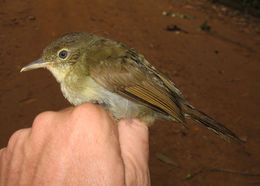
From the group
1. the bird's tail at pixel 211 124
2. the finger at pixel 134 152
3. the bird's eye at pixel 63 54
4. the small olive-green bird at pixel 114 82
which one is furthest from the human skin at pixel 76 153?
the bird's eye at pixel 63 54

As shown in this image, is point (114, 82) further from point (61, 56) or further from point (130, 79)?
point (61, 56)

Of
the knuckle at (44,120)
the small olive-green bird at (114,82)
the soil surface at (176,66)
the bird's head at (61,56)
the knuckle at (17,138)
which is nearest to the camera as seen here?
the knuckle at (44,120)

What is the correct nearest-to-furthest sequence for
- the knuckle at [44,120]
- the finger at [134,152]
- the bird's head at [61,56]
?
1. the finger at [134,152]
2. the knuckle at [44,120]
3. the bird's head at [61,56]

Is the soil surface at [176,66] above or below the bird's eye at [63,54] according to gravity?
below

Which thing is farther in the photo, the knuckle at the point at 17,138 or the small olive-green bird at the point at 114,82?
the small olive-green bird at the point at 114,82

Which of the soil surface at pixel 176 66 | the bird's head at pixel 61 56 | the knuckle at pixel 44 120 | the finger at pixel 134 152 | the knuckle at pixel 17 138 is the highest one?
the bird's head at pixel 61 56

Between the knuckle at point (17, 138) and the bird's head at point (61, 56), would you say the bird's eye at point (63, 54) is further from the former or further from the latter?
the knuckle at point (17, 138)

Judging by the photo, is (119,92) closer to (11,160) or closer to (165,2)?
(11,160)

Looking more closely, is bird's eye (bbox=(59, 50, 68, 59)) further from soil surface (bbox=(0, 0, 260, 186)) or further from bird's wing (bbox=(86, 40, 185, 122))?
soil surface (bbox=(0, 0, 260, 186))
